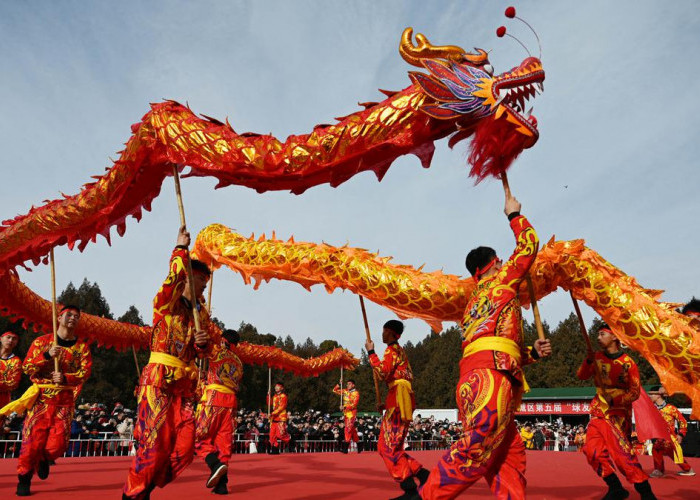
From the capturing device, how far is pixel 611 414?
4.79 metres

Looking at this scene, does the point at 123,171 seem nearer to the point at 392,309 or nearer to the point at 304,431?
the point at 392,309

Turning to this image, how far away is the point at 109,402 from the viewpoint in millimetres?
24891

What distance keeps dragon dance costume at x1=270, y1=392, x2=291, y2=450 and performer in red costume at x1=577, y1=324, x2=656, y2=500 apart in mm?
10376

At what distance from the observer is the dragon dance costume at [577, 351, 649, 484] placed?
4684mm

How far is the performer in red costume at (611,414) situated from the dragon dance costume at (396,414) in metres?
1.54

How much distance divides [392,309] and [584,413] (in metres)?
27.6

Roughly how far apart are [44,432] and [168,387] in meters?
2.72

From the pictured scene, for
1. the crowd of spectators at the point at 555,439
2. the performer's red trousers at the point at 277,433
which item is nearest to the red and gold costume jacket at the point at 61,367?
the performer's red trousers at the point at 277,433

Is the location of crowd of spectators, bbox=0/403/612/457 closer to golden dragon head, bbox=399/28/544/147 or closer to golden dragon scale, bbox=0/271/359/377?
golden dragon scale, bbox=0/271/359/377

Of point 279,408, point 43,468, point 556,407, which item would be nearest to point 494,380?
point 43,468

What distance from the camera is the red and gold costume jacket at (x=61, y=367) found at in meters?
5.44

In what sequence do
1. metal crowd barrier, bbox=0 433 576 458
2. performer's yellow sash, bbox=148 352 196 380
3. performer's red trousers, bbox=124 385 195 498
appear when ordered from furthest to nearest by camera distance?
1. metal crowd barrier, bbox=0 433 576 458
2. performer's yellow sash, bbox=148 352 196 380
3. performer's red trousers, bbox=124 385 195 498

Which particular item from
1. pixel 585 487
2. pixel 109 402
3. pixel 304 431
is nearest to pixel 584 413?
pixel 304 431

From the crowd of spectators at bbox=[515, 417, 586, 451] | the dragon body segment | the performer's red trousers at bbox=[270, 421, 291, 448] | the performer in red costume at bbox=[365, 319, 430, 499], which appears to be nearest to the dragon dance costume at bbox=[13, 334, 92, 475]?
the dragon body segment
